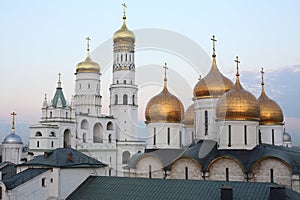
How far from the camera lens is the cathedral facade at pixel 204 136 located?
19.4 m

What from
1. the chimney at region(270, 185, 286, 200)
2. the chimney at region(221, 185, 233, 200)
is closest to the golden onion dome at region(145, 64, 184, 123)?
the chimney at region(221, 185, 233, 200)

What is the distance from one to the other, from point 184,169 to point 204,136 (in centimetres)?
271

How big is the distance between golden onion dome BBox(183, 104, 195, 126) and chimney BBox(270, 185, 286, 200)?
15.0 m

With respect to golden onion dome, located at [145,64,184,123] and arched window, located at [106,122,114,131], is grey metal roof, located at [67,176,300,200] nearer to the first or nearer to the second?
golden onion dome, located at [145,64,184,123]

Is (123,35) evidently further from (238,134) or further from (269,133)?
(238,134)

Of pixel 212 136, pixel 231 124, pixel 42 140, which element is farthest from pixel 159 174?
pixel 42 140

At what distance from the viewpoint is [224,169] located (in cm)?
1988

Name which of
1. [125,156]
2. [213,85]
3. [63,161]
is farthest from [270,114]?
[125,156]

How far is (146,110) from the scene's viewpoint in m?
27.0

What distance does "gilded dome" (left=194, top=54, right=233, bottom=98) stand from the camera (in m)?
23.4

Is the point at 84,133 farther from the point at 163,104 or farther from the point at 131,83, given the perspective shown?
the point at 163,104

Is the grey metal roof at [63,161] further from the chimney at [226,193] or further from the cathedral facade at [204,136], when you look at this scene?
the chimney at [226,193]

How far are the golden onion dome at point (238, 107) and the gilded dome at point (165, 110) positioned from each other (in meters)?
5.62

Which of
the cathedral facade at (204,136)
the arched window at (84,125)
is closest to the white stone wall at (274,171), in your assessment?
the cathedral facade at (204,136)
